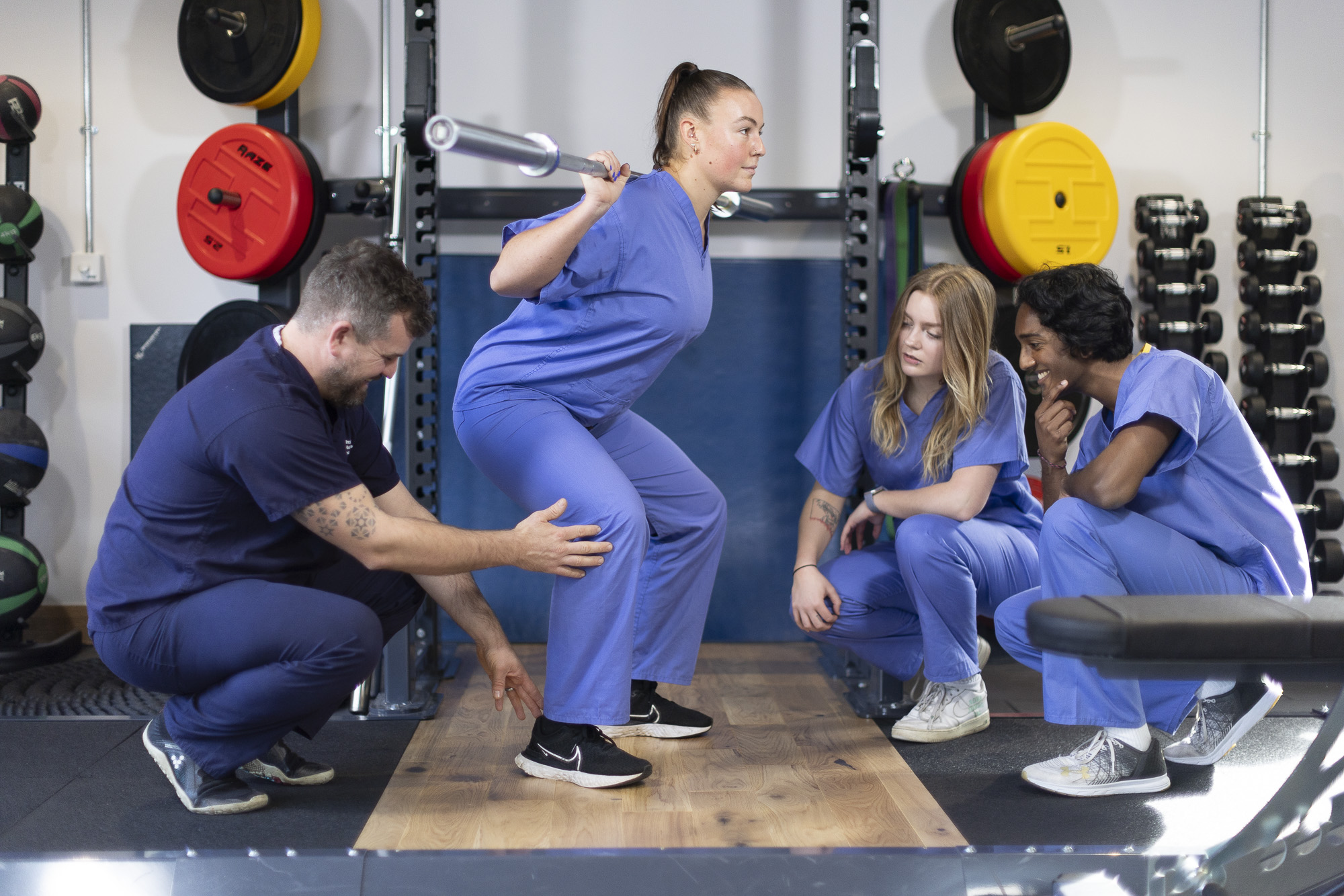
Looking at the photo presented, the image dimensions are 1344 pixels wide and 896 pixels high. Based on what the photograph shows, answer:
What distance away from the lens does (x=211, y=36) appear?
282 centimetres

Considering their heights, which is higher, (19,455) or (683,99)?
(683,99)

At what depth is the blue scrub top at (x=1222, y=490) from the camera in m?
1.81


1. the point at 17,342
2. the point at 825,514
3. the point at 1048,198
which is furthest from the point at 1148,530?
the point at 17,342

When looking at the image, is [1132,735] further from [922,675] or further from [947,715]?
[922,675]

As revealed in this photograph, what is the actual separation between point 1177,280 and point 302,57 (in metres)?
2.58

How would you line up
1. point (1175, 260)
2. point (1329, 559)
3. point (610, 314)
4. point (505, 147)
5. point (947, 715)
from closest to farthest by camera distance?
point (505, 147) → point (610, 314) → point (947, 715) → point (1329, 559) → point (1175, 260)

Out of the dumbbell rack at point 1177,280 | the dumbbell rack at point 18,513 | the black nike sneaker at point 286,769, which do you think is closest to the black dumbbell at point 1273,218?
the dumbbell rack at point 1177,280

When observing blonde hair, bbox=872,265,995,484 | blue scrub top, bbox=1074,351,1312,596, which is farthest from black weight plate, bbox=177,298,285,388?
blue scrub top, bbox=1074,351,1312,596

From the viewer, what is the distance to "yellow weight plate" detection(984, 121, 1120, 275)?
282cm

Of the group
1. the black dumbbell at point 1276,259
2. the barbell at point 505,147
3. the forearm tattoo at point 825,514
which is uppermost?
the black dumbbell at point 1276,259

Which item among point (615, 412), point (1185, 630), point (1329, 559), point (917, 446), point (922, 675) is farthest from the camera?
point (1329, 559)

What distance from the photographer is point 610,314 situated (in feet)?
6.26

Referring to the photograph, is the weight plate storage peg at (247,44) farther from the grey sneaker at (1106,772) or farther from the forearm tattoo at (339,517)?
the grey sneaker at (1106,772)

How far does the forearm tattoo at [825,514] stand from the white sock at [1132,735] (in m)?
0.72
